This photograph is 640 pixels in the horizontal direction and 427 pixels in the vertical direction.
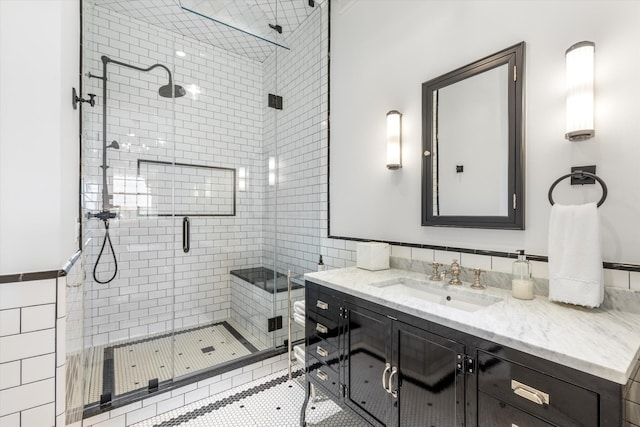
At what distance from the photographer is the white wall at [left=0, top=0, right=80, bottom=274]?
1.07 meters

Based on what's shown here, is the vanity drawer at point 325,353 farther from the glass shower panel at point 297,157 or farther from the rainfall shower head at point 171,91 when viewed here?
the rainfall shower head at point 171,91

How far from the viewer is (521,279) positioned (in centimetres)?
133

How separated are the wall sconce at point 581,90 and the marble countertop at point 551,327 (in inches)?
28.8

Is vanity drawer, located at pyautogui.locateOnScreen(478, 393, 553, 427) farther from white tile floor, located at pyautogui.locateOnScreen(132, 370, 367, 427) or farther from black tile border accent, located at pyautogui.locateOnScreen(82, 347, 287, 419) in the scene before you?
black tile border accent, located at pyautogui.locateOnScreen(82, 347, 287, 419)

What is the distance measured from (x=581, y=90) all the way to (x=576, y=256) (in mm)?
685

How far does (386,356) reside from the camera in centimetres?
134

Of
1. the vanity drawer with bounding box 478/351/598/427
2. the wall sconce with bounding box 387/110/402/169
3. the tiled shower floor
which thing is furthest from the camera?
the tiled shower floor

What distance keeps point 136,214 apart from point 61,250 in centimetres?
171

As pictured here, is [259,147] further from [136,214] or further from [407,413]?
[407,413]

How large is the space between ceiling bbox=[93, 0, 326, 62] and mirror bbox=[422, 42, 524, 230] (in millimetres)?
1811


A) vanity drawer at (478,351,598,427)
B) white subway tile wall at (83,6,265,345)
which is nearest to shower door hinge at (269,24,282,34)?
white subway tile wall at (83,6,265,345)

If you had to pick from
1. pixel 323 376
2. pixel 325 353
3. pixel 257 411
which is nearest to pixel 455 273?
pixel 325 353

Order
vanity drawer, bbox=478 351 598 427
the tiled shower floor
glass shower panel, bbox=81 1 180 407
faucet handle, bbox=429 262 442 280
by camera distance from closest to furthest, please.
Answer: vanity drawer, bbox=478 351 598 427, faucet handle, bbox=429 262 442 280, the tiled shower floor, glass shower panel, bbox=81 1 180 407

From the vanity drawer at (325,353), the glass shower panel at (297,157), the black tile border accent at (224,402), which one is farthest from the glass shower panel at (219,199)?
the vanity drawer at (325,353)
